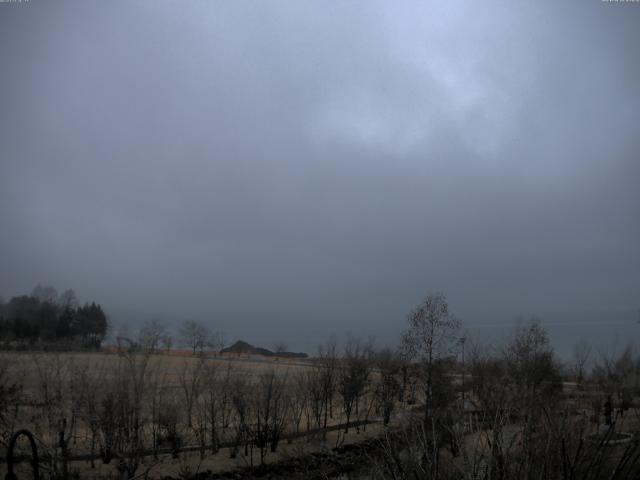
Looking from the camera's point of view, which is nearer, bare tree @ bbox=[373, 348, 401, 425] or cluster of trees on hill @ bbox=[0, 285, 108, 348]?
bare tree @ bbox=[373, 348, 401, 425]

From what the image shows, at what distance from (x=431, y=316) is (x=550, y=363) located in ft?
54.7

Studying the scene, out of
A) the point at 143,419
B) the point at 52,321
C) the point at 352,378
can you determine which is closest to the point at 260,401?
the point at 143,419

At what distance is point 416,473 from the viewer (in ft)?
27.6

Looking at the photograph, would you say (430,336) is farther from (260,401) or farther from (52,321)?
(52,321)

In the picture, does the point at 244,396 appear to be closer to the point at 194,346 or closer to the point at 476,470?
the point at 476,470

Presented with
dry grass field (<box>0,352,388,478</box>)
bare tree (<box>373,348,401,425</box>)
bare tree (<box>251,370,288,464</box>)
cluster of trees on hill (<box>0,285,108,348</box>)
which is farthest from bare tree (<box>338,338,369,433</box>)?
cluster of trees on hill (<box>0,285,108,348</box>)

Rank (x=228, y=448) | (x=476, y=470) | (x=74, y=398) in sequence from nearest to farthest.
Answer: (x=476, y=470) < (x=74, y=398) < (x=228, y=448)

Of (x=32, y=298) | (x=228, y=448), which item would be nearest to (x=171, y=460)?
(x=228, y=448)

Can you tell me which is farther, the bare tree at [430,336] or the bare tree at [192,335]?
the bare tree at [192,335]

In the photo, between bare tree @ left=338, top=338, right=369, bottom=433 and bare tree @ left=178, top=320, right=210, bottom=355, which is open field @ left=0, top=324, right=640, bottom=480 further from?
bare tree @ left=178, top=320, right=210, bottom=355

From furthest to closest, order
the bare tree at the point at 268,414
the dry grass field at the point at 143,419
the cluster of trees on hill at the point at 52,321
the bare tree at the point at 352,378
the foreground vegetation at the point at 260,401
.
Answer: the cluster of trees on hill at the point at 52,321 < the bare tree at the point at 352,378 < the bare tree at the point at 268,414 < the dry grass field at the point at 143,419 < the foreground vegetation at the point at 260,401

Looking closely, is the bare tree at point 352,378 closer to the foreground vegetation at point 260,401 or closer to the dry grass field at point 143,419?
the foreground vegetation at point 260,401

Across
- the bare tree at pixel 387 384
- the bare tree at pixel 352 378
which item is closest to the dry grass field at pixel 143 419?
the bare tree at pixel 352 378

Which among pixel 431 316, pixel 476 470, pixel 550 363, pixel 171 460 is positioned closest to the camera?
pixel 476 470
